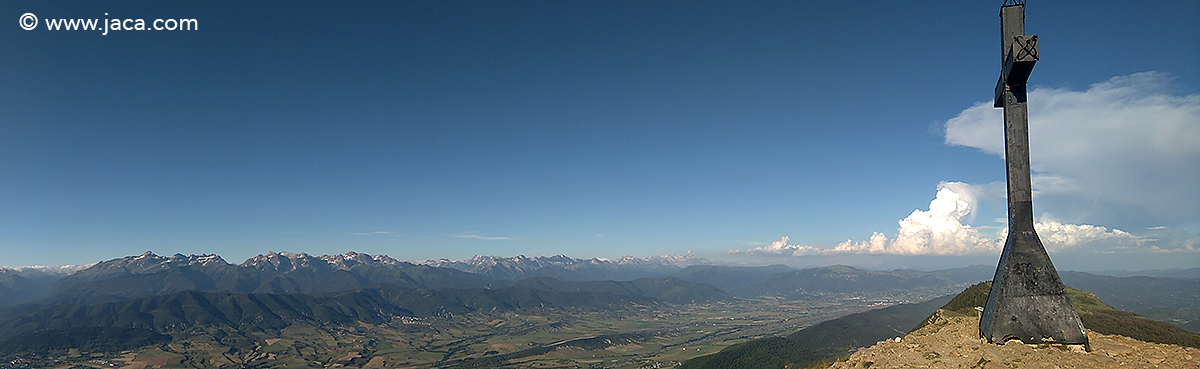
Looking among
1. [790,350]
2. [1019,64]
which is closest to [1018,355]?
[1019,64]

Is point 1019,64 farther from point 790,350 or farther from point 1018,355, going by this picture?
point 790,350

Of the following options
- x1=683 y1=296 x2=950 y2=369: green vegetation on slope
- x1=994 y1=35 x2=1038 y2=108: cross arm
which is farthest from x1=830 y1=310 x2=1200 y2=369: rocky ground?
x1=683 y1=296 x2=950 y2=369: green vegetation on slope

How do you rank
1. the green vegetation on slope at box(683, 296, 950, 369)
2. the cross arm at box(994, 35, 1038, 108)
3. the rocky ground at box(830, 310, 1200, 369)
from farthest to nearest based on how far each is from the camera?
the green vegetation on slope at box(683, 296, 950, 369)
the cross arm at box(994, 35, 1038, 108)
the rocky ground at box(830, 310, 1200, 369)

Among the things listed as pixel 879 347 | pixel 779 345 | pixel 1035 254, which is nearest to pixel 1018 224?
pixel 1035 254

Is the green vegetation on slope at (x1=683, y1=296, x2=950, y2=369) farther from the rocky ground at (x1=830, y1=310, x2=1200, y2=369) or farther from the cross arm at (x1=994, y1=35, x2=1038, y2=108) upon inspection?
the cross arm at (x1=994, y1=35, x2=1038, y2=108)

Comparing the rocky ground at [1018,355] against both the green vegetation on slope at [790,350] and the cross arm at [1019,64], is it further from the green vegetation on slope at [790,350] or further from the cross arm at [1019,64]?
the green vegetation on slope at [790,350]

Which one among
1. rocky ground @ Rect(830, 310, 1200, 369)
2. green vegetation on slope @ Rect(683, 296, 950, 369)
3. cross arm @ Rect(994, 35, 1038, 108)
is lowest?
green vegetation on slope @ Rect(683, 296, 950, 369)

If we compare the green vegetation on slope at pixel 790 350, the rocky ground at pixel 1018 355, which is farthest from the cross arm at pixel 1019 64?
the green vegetation on slope at pixel 790 350

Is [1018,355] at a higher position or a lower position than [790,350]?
higher
